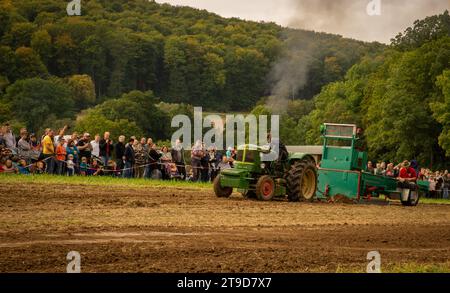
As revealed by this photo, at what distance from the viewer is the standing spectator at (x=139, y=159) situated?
96.5ft

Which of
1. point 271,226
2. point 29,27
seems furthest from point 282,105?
point 271,226

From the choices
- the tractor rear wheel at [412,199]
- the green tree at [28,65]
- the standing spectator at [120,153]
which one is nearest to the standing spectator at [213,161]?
the standing spectator at [120,153]

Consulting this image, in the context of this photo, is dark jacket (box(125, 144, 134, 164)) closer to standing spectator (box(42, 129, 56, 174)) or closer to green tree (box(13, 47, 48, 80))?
standing spectator (box(42, 129, 56, 174))

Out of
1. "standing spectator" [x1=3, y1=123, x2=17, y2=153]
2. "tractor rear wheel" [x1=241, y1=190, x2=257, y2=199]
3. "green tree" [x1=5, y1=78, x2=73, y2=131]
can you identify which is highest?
"green tree" [x1=5, y1=78, x2=73, y2=131]

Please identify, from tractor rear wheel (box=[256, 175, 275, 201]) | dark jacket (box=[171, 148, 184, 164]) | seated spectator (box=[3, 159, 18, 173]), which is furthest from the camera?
dark jacket (box=[171, 148, 184, 164])

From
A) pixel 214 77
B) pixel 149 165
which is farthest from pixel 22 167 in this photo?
pixel 214 77

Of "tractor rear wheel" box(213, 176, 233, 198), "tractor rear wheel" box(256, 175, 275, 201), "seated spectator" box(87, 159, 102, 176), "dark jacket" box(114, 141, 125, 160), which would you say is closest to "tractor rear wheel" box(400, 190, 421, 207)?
"tractor rear wheel" box(256, 175, 275, 201)

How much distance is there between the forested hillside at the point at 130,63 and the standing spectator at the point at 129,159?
45.5 m

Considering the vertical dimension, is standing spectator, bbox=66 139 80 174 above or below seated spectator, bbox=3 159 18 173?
above

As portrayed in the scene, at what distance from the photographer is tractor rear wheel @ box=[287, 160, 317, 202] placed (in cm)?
2319

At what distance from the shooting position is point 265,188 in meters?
22.9

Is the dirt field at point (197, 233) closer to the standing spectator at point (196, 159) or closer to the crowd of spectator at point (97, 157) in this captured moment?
the crowd of spectator at point (97, 157)
